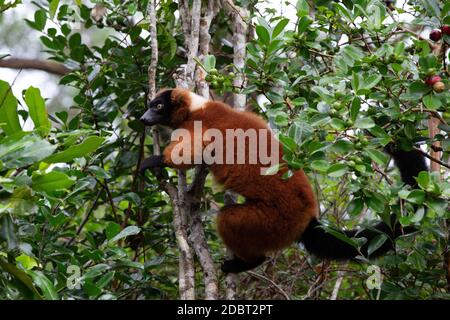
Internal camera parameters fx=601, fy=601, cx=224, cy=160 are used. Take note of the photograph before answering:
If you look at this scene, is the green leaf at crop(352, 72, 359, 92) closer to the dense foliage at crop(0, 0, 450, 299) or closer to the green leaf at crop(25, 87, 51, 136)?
the dense foliage at crop(0, 0, 450, 299)

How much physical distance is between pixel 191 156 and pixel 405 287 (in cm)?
198

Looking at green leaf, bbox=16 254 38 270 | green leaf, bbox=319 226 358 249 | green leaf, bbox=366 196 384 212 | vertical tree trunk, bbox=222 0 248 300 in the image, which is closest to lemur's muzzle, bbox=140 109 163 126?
vertical tree trunk, bbox=222 0 248 300

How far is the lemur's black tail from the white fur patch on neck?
1.41 meters

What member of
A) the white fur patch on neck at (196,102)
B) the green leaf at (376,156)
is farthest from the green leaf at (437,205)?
the white fur patch on neck at (196,102)

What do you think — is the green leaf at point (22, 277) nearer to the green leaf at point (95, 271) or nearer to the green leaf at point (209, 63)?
the green leaf at point (95, 271)

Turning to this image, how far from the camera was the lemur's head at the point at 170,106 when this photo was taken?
208 inches

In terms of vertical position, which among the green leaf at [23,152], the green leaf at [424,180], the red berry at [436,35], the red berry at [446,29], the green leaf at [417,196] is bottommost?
the green leaf at [417,196]

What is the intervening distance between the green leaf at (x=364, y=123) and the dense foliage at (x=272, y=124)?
0.04ft

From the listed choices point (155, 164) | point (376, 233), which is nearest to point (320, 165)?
point (376, 233)

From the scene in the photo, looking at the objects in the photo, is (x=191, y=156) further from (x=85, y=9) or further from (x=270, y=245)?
(x=85, y=9)

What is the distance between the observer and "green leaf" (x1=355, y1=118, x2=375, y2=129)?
3396 millimetres
